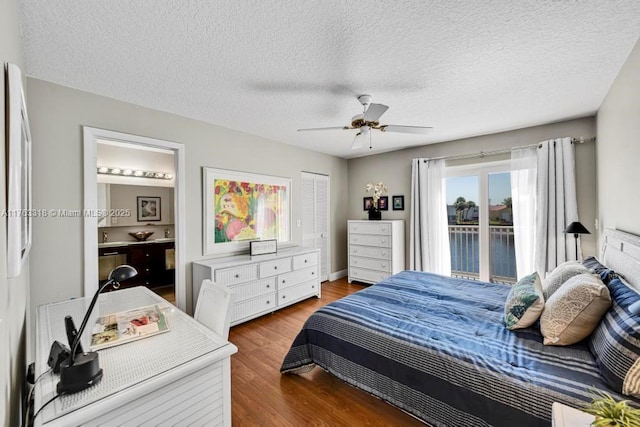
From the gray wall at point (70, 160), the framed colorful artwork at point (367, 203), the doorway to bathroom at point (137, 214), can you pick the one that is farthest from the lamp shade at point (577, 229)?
the doorway to bathroom at point (137, 214)

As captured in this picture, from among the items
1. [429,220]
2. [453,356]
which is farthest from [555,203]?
[453,356]

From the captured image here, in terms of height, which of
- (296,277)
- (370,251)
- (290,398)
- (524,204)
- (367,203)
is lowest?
(290,398)

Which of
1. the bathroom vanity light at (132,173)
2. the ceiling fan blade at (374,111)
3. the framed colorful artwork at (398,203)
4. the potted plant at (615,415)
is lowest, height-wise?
the potted plant at (615,415)

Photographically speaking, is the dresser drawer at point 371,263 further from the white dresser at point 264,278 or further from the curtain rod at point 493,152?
the curtain rod at point 493,152

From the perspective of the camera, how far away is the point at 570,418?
96 centimetres

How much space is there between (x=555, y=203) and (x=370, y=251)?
8.44 feet

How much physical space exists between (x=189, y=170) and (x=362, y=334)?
2624mm

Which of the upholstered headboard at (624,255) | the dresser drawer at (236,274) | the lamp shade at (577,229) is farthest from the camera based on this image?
the dresser drawer at (236,274)

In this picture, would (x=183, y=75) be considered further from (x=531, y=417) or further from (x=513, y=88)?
(x=531, y=417)

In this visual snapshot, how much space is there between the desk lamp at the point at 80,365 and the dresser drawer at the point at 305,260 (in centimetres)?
280

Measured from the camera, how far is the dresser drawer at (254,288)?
3095 millimetres

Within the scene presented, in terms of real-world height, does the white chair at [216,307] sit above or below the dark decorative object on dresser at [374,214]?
below

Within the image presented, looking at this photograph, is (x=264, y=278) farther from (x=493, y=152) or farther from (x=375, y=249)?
(x=493, y=152)

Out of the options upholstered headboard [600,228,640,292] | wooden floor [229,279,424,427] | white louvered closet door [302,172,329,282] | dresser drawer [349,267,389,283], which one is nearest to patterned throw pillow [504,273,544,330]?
upholstered headboard [600,228,640,292]
